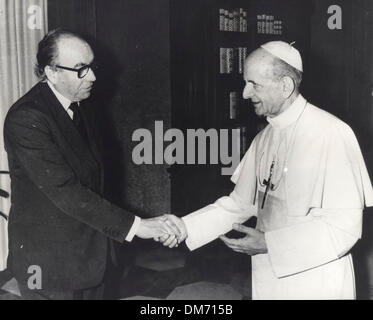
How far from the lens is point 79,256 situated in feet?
8.09

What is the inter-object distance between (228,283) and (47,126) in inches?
104

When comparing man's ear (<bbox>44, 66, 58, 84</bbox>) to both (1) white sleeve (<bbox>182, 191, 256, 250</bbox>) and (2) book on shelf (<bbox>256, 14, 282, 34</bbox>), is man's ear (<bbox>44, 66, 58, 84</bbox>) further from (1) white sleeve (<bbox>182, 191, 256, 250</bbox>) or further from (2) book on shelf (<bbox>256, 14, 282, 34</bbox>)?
(2) book on shelf (<bbox>256, 14, 282, 34</bbox>)

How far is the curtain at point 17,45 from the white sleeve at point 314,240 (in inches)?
116

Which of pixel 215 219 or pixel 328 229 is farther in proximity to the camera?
pixel 215 219

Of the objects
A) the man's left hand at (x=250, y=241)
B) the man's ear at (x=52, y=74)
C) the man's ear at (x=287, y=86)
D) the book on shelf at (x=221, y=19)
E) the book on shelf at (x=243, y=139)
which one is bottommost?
the man's left hand at (x=250, y=241)

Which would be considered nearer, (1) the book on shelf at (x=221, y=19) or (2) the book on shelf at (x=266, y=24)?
(1) the book on shelf at (x=221, y=19)

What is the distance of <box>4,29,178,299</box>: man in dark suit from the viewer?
2.39 meters

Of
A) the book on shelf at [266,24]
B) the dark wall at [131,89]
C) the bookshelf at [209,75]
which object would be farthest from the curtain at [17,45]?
the book on shelf at [266,24]

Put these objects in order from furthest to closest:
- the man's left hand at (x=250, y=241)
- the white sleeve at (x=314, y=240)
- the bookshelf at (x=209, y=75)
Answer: the bookshelf at (x=209, y=75) → the man's left hand at (x=250, y=241) → the white sleeve at (x=314, y=240)

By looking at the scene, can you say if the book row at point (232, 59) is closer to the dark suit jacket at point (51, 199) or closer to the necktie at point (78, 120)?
the necktie at point (78, 120)

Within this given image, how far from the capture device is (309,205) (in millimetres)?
2332

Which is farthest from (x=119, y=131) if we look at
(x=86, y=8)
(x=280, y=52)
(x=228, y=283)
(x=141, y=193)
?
(x=280, y=52)

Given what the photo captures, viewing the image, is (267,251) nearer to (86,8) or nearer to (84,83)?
(84,83)

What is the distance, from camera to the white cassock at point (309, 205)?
7.30 feet
